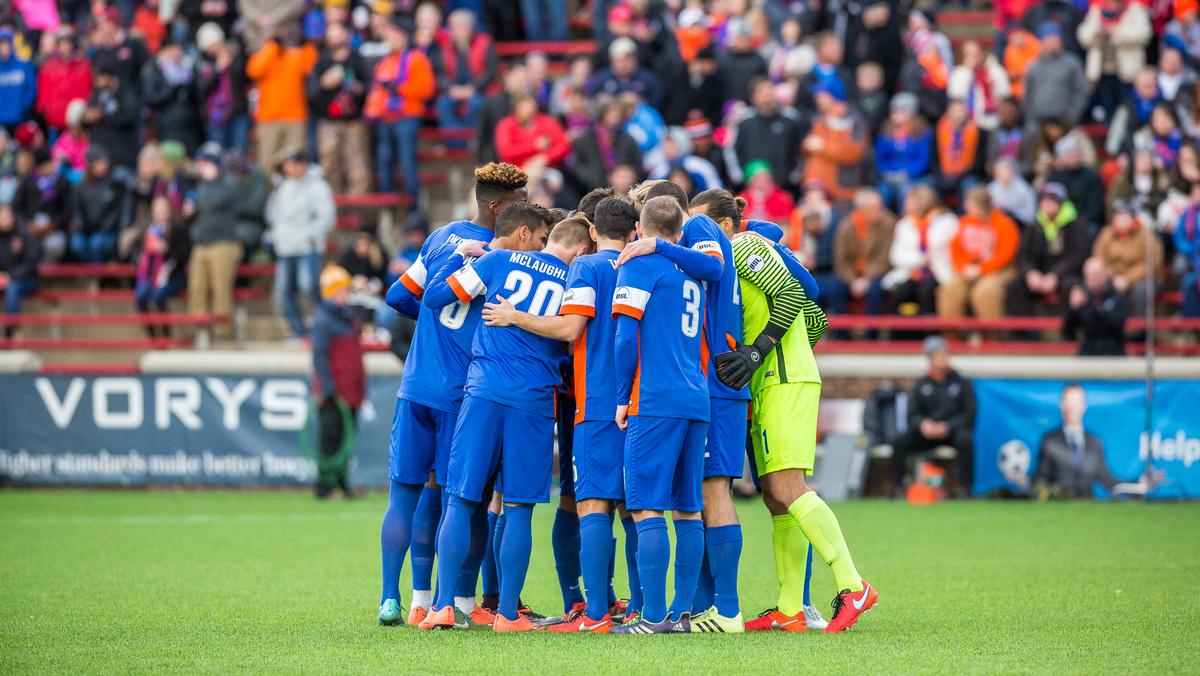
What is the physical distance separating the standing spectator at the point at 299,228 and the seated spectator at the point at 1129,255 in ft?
31.0

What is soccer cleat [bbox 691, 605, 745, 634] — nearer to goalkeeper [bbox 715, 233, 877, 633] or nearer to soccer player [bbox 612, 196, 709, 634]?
soccer player [bbox 612, 196, 709, 634]

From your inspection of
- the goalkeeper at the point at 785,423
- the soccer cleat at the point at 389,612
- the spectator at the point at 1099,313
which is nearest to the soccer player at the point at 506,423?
the soccer cleat at the point at 389,612

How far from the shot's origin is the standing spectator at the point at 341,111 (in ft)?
70.7

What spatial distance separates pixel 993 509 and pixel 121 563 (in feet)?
28.5

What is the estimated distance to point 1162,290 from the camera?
18.6 meters

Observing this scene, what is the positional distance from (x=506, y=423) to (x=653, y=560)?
1.05 metres

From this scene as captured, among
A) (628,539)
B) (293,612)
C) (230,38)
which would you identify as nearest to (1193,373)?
(628,539)

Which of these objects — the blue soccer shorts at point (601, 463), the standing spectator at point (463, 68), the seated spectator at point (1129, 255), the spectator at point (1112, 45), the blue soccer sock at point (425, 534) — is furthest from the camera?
the standing spectator at point (463, 68)

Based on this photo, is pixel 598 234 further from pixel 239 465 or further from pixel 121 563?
pixel 239 465

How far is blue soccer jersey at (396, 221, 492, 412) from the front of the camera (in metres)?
8.70

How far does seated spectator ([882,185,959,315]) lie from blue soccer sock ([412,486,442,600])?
433 inches

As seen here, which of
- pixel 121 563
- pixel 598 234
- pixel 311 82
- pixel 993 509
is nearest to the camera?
pixel 598 234

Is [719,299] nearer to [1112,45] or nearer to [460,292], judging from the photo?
[460,292]

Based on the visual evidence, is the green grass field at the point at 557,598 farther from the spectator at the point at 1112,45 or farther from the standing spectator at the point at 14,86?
the standing spectator at the point at 14,86
